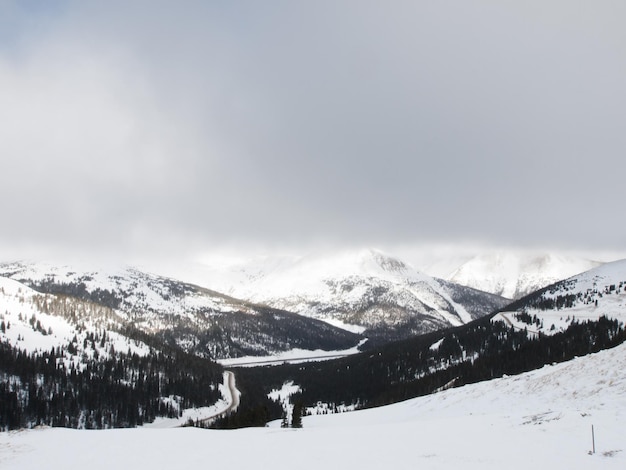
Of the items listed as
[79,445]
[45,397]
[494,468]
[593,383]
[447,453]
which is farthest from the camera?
[45,397]

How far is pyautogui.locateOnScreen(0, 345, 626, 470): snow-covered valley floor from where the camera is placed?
74.9ft

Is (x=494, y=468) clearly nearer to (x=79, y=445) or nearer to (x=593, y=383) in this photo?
(x=593, y=383)

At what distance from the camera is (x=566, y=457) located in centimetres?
2145

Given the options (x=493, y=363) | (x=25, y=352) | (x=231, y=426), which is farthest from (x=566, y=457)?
(x=25, y=352)

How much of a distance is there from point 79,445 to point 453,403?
43.1m

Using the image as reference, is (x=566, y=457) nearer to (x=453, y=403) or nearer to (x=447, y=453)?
(x=447, y=453)

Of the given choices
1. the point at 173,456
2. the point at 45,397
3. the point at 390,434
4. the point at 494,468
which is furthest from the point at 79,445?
the point at 45,397

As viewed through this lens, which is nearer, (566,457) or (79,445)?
(566,457)

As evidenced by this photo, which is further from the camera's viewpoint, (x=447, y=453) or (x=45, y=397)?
(x=45, y=397)

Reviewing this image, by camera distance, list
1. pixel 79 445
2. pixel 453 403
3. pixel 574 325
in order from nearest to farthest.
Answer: pixel 79 445 < pixel 453 403 < pixel 574 325

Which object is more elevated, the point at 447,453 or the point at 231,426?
the point at 447,453

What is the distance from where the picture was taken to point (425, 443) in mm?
27781

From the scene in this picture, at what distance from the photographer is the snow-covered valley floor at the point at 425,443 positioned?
22844mm

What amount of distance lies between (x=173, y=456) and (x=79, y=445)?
10424 mm
